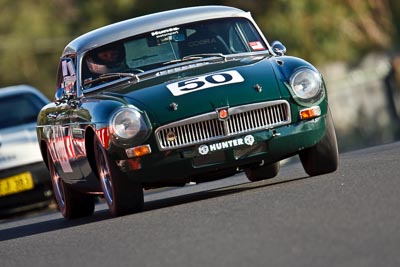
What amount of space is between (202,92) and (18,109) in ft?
23.1

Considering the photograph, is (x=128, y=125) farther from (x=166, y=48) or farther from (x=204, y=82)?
(x=166, y=48)

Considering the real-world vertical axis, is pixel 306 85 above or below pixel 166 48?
below

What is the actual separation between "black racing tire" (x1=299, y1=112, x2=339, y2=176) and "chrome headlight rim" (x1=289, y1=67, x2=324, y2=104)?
0.26 m

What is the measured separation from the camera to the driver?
1153cm

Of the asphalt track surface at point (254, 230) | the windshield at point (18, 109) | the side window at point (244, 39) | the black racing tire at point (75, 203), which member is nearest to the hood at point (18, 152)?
the windshield at point (18, 109)

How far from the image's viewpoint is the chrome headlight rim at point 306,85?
1054 centimetres

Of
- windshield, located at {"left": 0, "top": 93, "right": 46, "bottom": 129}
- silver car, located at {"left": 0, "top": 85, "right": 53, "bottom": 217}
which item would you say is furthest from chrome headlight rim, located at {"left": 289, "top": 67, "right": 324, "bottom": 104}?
windshield, located at {"left": 0, "top": 93, "right": 46, "bottom": 129}

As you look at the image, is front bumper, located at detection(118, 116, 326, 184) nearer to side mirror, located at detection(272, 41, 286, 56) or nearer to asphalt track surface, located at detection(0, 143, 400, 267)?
asphalt track surface, located at detection(0, 143, 400, 267)

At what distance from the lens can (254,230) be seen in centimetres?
837

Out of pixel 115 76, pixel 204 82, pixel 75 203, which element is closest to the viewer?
pixel 204 82

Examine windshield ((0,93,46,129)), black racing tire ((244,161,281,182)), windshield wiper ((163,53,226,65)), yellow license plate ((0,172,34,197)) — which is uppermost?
windshield wiper ((163,53,226,65))

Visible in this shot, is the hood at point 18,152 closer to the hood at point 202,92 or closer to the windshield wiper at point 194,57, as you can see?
the windshield wiper at point 194,57

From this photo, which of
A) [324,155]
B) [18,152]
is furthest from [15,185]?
[324,155]

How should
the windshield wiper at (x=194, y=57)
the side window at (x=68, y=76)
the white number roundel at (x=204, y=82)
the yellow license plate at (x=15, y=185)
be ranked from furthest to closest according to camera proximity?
1. the yellow license plate at (x=15, y=185)
2. the side window at (x=68, y=76)
3. the windshield wiper at (x=194, y=57)
4. the white number roundel at (x=204, y=82)
